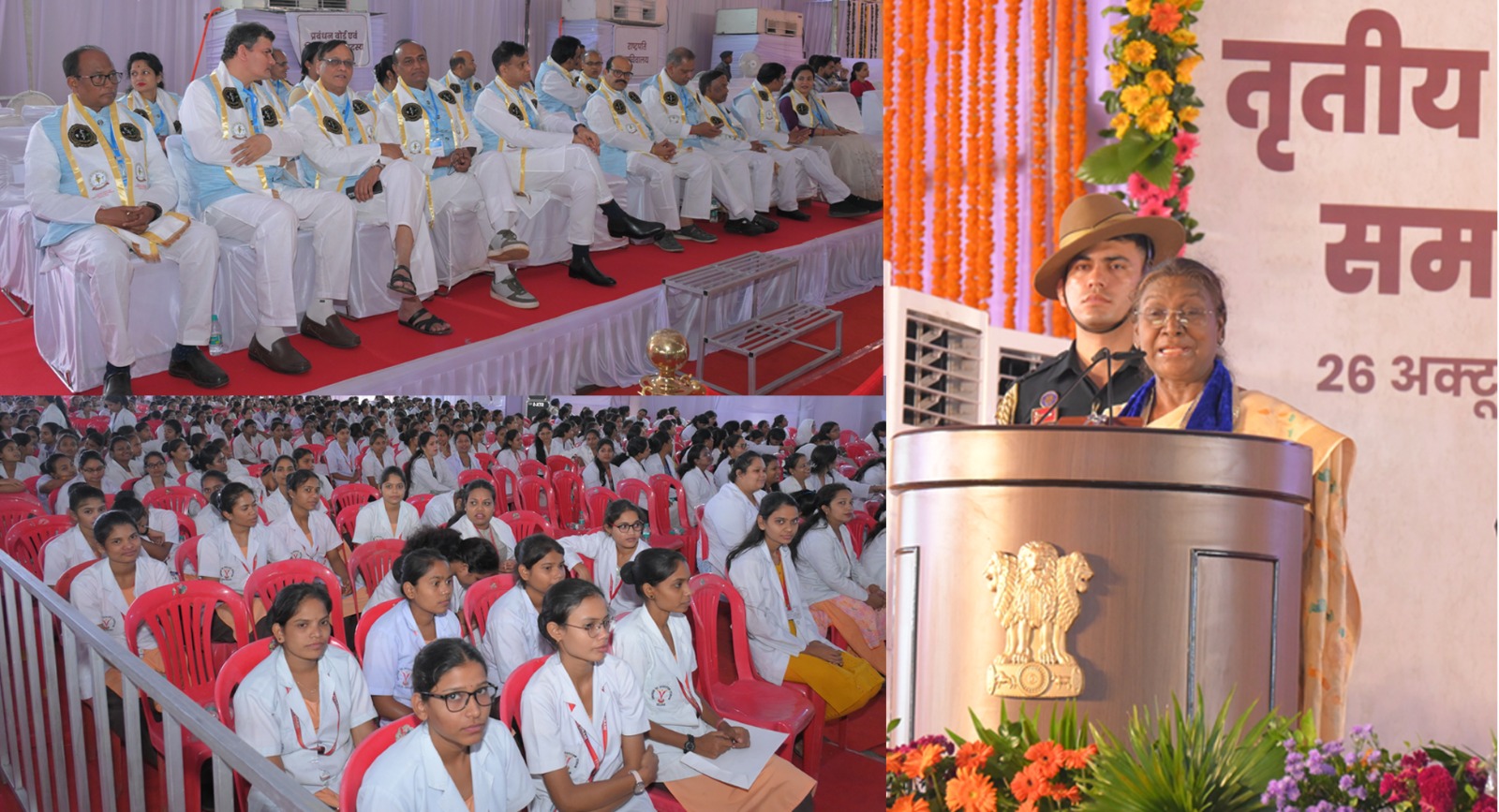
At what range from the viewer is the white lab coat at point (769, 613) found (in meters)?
3.46

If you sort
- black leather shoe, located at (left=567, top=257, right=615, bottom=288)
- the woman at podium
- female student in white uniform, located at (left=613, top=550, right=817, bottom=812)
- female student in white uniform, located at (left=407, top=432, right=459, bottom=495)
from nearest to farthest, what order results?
1. the woman at podium
2. female student in white uniform, located at (left=613, top=550, right=817, bottom=812)
3. black leather shoe, located at (left=567, top=257, right=615, bottom=288)
4. female student in white uniform, located at (left=407, top=432, right=459, bottom=495)

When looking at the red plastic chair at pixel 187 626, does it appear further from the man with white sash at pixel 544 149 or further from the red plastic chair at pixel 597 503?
the red plastic chair at pixel 597 503

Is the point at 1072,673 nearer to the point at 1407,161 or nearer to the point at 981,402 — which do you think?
the point at 981,402

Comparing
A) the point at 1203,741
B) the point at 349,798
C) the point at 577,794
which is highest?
the point at 1203,741

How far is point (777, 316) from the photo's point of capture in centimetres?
378

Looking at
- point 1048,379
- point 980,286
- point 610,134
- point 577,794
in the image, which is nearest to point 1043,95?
point 980,286

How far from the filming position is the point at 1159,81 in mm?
2766

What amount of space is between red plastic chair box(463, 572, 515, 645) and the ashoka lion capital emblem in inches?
78.2

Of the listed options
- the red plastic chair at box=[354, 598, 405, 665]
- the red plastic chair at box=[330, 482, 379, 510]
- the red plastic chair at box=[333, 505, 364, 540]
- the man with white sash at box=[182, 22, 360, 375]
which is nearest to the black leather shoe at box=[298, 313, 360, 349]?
the man with white sash at box=[182, 22, 360, 375]

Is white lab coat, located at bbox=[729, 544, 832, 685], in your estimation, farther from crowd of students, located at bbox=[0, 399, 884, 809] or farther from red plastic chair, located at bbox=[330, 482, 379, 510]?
red plastic chair, located at bbox=[330, 482, 379, 510]

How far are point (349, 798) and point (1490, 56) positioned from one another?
10.4 feet

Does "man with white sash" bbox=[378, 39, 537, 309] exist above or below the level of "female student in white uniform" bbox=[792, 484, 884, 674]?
above

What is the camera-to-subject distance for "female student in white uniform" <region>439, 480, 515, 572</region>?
3918 millimetres

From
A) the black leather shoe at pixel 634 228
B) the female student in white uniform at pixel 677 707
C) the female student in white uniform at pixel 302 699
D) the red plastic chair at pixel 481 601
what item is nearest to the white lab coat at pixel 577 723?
the female student in white uniform at pixel 677 707
